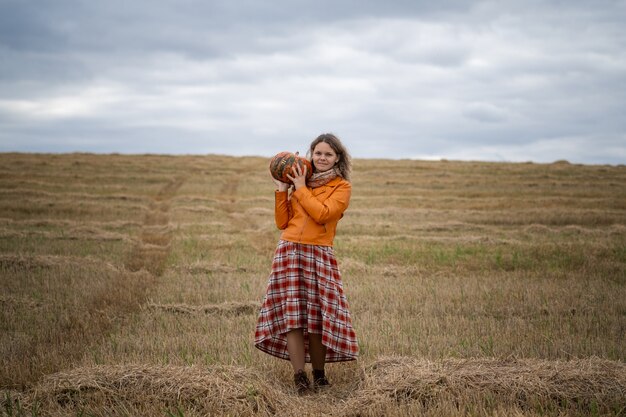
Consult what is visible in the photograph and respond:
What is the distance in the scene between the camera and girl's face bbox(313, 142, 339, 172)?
4926mm

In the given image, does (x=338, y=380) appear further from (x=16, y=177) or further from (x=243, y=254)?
(x=16, y=177)

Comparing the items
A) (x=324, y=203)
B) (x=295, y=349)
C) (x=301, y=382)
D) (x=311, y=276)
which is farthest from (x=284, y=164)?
(x=301, y=382)

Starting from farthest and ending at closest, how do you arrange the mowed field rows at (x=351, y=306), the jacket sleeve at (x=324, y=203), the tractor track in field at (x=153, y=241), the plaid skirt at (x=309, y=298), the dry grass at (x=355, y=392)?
the tractor track in field at (x=153, y=241) < the plaid skirt at (x=309, y=298) < the jacket sleeve at (x=324, y=203) < the mowed field rows at (x=351, y=306) < the dry grass at (x=355, y=392)

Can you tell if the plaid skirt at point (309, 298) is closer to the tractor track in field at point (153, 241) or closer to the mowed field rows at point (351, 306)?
the mowed field rows at point (351, 306)

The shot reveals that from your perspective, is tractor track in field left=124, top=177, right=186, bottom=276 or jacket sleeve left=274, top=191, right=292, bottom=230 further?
tractor track in field left=124, top=177, right=186, bottom=276

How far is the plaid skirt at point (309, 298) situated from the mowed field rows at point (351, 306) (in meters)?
0.44

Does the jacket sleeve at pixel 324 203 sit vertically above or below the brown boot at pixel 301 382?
above

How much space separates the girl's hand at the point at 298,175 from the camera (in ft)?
15.7

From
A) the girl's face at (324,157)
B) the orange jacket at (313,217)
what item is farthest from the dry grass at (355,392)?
the girl's face at (324,157)

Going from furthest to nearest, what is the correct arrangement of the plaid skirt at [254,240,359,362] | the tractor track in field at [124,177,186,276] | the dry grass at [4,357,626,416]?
the tractor track in field at [124,177,186,276]
the plaid skirt at [254,240,359,362]
the dry grass at [4,357,626,416]

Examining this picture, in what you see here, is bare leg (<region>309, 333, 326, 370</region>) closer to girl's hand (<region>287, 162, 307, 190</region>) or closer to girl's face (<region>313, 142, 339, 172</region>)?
girl's hand (<region>287, 162, 307, 190</region>)

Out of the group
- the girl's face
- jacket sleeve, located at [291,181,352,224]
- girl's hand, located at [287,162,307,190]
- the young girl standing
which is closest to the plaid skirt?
the young girl standing

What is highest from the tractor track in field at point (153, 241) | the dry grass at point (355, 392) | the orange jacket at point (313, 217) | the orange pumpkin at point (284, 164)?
the orange pumpkin at point (284, 164)

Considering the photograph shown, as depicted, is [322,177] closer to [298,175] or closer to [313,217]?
[298,175]
